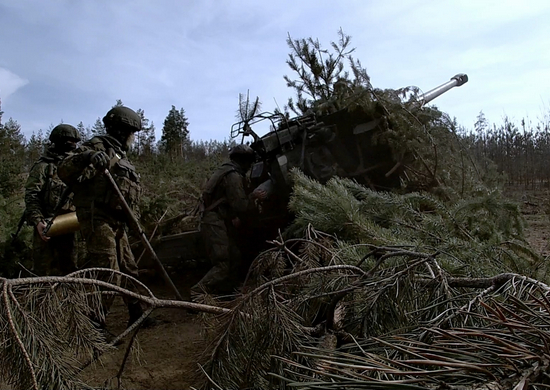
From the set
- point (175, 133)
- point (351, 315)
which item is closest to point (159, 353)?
point (351, 315)

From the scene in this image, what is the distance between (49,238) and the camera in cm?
464

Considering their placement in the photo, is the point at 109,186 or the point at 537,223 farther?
the point at 537,223

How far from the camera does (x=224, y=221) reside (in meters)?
5.78

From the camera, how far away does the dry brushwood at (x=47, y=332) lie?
1.13m

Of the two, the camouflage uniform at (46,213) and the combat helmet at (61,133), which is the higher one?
the combat helmet at (61,133)

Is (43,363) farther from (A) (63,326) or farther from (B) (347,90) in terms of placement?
(B) (347,90)

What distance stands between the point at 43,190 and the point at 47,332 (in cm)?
422

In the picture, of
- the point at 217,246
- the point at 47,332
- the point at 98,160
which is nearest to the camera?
the point at 47,332

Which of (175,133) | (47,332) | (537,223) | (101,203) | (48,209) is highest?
(175,133)

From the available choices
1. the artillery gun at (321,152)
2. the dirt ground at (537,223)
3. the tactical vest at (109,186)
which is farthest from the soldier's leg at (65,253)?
the dirt ground at (537,223)

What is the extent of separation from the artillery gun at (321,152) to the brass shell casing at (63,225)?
2216 millimetres

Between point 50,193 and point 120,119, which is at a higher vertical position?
point 120,119

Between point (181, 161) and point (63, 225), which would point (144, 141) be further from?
point (63, 225)

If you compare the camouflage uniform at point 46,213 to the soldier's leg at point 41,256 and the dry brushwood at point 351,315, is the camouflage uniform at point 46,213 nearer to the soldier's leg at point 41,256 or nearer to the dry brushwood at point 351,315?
the soldier's leg at point 41,256
